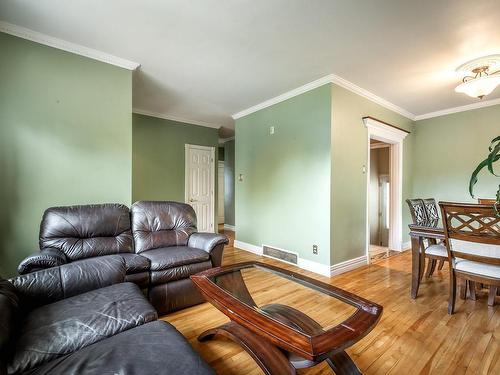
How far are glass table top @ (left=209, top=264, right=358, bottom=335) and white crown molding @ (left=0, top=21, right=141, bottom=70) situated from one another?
8.80ft

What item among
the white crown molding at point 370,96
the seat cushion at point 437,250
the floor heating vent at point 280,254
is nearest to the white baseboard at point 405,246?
the seat cushion at point 437,250

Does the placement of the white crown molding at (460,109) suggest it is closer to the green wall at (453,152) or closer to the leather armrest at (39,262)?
the green wall at (453,152)

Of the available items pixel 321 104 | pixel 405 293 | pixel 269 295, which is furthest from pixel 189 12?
pixel 405 293

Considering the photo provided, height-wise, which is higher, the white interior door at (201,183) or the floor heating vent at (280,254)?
the white interior door at (201,183)

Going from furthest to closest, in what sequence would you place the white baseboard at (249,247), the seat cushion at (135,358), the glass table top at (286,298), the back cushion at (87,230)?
the white baseboard at (249,247)
the back cushion at (87,230)
the glass table top at (286,298)
the seat cushion at (135,358)

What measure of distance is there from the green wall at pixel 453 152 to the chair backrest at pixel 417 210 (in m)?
1.73

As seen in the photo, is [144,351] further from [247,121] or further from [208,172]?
[208,172]

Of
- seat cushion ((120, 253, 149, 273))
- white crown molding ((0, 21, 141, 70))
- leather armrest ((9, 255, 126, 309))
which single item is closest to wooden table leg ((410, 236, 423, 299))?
seat cushion ((120, 253, 149, 273))

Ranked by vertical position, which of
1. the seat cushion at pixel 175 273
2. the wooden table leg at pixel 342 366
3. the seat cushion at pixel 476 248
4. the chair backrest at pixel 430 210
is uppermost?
the chair backrest at pixel 430 210

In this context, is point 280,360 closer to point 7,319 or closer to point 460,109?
point 7,319

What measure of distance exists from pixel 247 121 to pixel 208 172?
1618 millimetres

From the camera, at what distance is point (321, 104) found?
3070 mm

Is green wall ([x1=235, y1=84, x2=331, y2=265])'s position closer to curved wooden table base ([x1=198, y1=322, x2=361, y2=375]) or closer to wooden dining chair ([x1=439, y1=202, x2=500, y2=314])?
wooden dining chair ([x1=439, y1=202, x2=500, y2=314])

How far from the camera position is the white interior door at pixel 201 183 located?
5.04m
